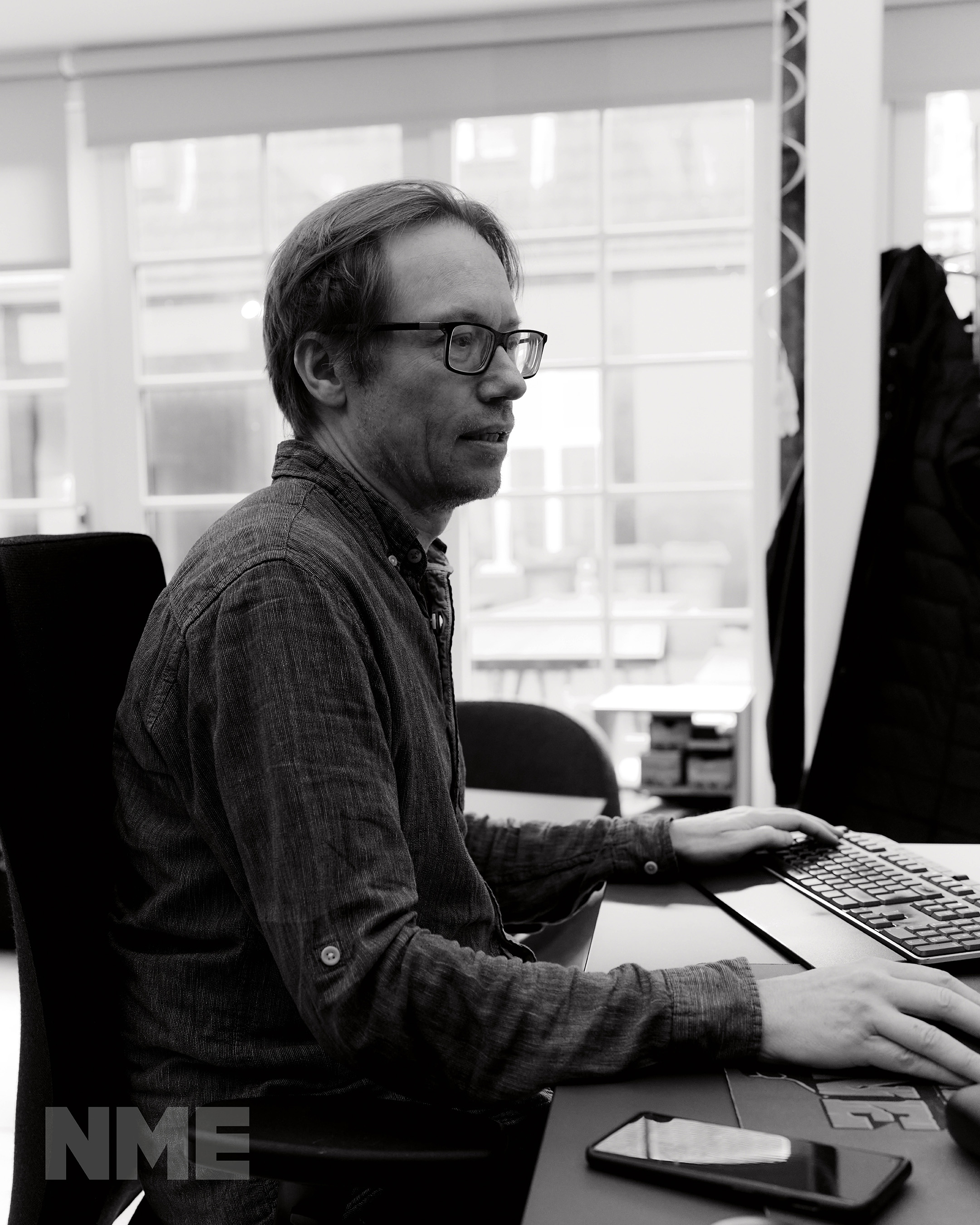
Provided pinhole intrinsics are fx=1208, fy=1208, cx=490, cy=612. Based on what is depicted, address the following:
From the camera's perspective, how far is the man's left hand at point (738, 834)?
132 centimetres

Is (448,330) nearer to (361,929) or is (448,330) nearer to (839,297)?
(361,929)

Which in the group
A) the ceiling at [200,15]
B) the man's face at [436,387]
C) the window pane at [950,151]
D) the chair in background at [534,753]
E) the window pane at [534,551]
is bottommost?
the chair in background at [534,753]

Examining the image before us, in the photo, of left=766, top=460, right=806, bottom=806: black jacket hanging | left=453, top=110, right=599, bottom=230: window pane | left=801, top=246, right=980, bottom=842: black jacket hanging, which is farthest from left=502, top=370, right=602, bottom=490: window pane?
left=801, top=246, right=980, bottom=842: black jacket hanging

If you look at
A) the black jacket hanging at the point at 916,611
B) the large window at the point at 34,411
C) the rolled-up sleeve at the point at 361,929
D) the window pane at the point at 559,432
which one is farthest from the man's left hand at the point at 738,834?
the large window at the point at 34,411

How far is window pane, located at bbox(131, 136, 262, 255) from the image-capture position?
4.04 metres

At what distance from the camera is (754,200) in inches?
147

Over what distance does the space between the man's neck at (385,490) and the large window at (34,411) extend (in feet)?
10.5

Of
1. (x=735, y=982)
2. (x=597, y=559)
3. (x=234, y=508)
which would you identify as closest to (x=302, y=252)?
(x=234, y=508)

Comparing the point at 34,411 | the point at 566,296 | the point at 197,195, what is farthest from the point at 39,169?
the point at 566,296

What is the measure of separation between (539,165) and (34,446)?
1987mm

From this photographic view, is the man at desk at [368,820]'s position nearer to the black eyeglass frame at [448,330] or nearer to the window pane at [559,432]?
the black eyeglass frame at [448,330]

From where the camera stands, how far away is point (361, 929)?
884 mm

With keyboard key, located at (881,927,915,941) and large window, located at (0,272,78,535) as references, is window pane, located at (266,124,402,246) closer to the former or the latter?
large window, located at (0,272,78,535)

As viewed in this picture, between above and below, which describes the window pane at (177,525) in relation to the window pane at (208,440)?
below
